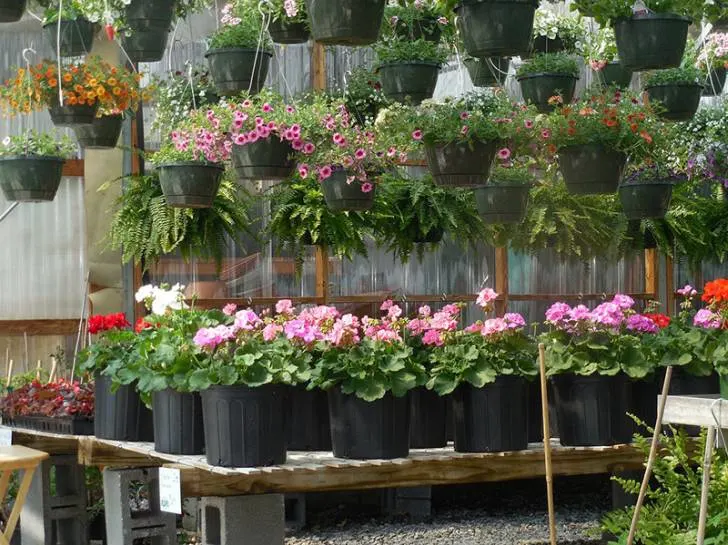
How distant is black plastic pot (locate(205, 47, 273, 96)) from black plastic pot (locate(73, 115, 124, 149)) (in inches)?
18.9

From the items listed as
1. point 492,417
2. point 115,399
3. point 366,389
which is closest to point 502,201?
point 492,417

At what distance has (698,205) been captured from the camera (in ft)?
26.2

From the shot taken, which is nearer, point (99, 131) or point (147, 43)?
point (147, 43)

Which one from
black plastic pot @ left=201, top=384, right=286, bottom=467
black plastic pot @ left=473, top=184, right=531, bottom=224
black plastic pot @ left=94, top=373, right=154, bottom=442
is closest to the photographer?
black plastic pot @ left=201, top=384, right=286, bottom=467

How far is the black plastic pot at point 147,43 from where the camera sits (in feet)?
15.7

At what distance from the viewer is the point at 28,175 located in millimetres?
5199

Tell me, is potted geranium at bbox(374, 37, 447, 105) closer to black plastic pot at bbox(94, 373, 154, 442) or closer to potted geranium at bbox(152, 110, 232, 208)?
potted geranium at bbox(152, 110, 232, 208)

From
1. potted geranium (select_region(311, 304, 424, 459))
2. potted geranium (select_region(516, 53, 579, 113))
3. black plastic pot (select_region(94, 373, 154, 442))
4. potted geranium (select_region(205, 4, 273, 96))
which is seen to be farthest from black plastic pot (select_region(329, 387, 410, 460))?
potted geranium (select_region(516, 53, 579, 113))

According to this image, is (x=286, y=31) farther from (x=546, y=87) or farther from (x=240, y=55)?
(x=546, y=87)

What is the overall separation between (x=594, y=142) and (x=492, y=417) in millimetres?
1204

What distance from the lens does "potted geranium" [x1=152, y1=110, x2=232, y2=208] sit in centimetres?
513

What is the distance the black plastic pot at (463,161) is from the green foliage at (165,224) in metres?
1.77

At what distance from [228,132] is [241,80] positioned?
15.0 inches

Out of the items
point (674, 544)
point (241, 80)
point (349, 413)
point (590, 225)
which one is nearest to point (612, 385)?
point (349, 413)
